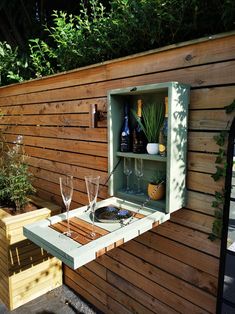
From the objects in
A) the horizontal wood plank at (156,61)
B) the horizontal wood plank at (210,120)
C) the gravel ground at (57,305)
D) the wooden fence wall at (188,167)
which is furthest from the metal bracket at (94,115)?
the gravel ground at (57,305)

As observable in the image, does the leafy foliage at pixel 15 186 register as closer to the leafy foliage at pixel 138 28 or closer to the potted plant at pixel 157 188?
the leafy foliage at pixel 138 28

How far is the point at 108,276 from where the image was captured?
243 cm

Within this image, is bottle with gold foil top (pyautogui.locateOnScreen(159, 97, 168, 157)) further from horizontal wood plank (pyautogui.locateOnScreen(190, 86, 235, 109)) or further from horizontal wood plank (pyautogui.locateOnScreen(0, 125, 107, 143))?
horizontal wood plank (pyautogui.locateOnScreen(0, 125, 107, 143))

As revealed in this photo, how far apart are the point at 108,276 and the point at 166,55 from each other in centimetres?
196

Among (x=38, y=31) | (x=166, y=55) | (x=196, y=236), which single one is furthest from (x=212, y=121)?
(x=38, y=31)

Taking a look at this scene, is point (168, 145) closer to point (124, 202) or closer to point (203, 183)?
point (203, 183)

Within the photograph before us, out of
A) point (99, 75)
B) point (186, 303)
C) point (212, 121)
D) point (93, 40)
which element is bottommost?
point (186, 303)

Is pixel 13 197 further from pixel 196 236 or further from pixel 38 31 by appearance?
pixel 38 31

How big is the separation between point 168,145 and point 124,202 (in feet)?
2.00

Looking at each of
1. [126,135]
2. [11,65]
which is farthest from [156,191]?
[11,65]

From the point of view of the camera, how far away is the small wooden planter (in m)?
2.51

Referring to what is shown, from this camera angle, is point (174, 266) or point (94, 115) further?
point (94, 115)

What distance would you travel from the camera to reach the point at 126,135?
1919 mm

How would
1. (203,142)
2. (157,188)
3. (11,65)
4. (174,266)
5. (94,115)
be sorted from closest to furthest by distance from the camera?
(203,142) → (157,188) → (174,266) → (94,115) → (11,65)
